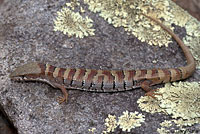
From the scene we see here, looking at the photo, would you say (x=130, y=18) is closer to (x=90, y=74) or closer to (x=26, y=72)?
(x=90, y=74)

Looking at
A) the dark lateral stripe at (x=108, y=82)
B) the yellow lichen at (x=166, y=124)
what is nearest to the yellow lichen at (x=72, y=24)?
the dark lateral stripe at (x=108, y=82)

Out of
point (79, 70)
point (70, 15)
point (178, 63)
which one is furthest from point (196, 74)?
point (70, 15)

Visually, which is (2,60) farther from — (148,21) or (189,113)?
(189,113)

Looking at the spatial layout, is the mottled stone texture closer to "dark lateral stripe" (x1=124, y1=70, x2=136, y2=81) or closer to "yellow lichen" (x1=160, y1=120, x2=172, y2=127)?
"yellow lichen" (x1=160, y1=120, x2=172, y2=127)

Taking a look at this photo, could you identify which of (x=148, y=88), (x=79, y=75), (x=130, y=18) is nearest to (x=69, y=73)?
(x=79, y=75)

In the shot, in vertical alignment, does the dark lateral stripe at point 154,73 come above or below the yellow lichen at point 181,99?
above

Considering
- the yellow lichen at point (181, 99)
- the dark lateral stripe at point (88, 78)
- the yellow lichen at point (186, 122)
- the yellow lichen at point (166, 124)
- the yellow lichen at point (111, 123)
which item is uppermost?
the dark lateral stripe at point (88, 78)

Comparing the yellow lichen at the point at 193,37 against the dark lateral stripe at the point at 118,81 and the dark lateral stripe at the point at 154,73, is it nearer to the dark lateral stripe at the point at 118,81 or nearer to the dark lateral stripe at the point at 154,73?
the dark lateral stripe at the point at 154,73
